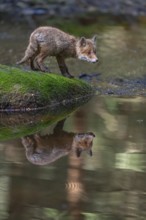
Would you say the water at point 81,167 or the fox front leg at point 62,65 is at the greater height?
the water at point 81,167

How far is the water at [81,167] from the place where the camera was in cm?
670

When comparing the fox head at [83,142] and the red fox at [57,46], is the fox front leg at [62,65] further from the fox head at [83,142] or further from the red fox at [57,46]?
the fox head at [83,142]

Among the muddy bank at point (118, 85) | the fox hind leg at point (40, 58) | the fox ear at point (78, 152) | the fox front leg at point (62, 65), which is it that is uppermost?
the fox ear at point (78, 152)

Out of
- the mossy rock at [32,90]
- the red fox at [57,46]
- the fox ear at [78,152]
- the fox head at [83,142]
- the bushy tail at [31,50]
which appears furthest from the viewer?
the bushy tail at [31,50]

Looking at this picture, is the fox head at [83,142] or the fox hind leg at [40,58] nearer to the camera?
the fox head at [83,142]

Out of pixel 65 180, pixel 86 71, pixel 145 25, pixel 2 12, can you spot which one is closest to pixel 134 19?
pixel 145 25

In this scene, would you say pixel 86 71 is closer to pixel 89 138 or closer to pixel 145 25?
pixel 89 138

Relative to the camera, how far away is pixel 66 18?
96.5ft

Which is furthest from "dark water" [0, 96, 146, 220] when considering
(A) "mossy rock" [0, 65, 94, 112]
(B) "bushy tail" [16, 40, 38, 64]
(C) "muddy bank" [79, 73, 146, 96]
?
(C) "muddy bank" [79, 73, 146, 96]

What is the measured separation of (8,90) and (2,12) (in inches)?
739

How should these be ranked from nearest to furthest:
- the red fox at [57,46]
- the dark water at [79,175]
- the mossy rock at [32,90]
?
the dark water at [79,175] → the mossy rock at [32,90] → the red fox at [57,46]

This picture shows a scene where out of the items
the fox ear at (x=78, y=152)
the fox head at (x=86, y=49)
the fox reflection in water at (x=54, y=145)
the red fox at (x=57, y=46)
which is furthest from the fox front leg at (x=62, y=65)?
the fox ear at (x=78, y=152)

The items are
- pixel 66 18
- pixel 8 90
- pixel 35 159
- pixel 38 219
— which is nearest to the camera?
pixel 38 219

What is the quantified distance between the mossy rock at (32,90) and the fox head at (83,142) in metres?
2.38
